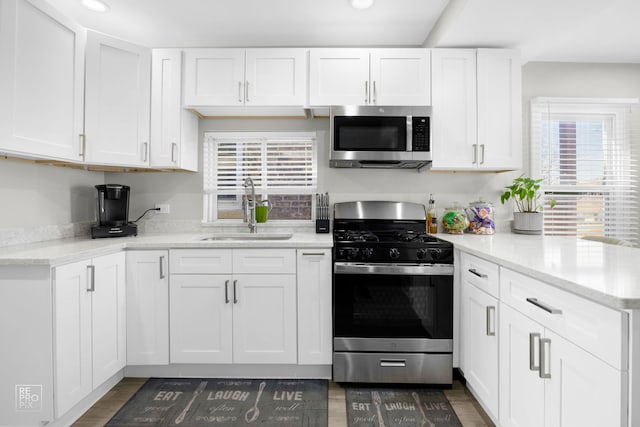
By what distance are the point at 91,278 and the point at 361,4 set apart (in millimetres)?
2300

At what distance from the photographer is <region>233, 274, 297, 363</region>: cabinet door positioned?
87.6 inches

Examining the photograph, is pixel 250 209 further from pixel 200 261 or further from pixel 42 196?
pixel 42 196

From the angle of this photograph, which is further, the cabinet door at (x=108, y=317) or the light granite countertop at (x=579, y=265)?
the cabinet door at (x=108, y=317)

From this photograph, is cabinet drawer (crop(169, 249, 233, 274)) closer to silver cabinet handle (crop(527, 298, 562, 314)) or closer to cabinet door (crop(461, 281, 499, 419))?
cabinet door (crop(461, 281, 499, 419))

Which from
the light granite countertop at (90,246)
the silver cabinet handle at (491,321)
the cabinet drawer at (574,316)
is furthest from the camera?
the silver cabinet handle at (491,321)

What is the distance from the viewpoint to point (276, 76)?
2.51 metres

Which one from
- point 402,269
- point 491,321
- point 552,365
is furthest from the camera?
point 402,269

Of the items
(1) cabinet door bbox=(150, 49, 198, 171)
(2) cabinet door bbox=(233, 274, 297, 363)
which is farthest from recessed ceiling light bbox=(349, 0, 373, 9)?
(2) cabinet door bbox=(233, 274, 297, 363)

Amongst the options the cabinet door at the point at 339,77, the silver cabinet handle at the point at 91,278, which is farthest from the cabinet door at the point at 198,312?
the cabinet door at the point at 339,77

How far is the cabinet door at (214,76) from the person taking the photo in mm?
2512

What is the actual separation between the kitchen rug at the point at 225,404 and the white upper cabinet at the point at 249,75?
6.36 ft

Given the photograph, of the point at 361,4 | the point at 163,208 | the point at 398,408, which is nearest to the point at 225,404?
the point at 398,408

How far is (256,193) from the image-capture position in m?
2.95

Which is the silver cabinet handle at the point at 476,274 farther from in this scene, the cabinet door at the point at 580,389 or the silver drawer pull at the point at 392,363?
the silver drawer pull at the point at 392,363
